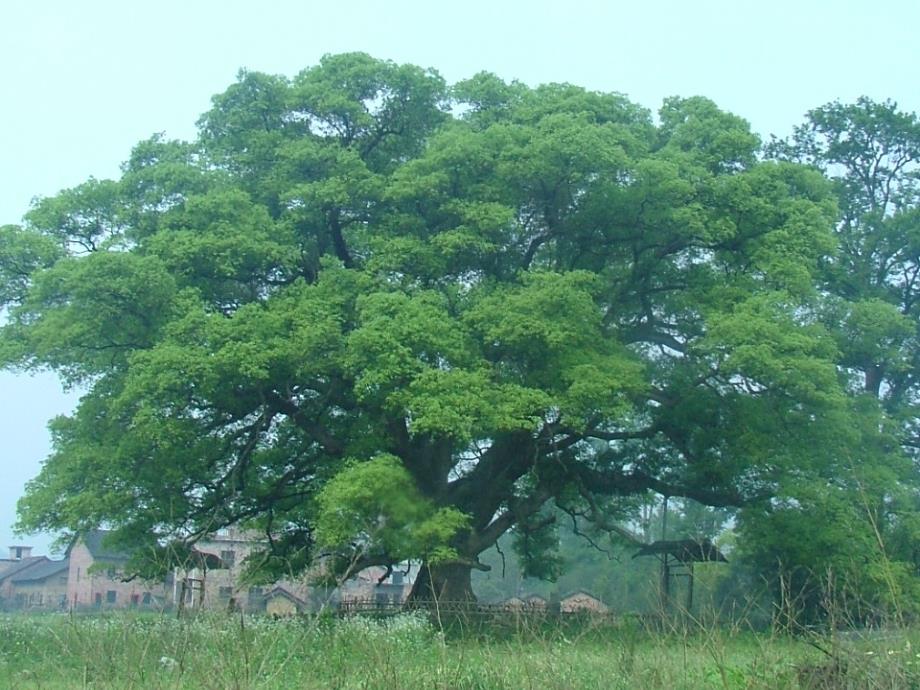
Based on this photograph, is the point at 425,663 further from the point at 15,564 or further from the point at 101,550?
the point at 15,564

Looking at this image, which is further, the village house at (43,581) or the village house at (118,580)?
the village house at (43,581)

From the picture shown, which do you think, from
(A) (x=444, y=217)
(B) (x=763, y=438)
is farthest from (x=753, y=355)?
(A) (x=444, y=217)

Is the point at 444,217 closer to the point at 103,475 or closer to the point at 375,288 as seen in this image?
the point at 375,288

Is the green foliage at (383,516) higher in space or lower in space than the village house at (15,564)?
higher

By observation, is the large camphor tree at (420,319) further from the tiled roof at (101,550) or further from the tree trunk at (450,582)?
the tiled roof at (101,550)

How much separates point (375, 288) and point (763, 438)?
23.2 feet

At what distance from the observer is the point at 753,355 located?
60.5 feet

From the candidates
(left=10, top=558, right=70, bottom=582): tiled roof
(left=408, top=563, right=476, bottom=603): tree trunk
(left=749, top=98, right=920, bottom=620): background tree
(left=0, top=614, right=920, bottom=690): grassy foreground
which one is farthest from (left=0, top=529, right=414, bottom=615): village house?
(left=749, top=98, right=920, bottom=620): background tree

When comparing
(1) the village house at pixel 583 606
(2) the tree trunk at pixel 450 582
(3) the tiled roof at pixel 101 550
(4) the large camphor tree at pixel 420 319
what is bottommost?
(1) the village house at pixel 583 606

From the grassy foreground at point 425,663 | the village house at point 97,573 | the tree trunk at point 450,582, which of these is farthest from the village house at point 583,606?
the village house at point 97,573

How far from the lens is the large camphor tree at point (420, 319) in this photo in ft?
60.8

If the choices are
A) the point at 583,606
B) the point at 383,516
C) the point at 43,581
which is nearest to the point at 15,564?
the point at 43,581

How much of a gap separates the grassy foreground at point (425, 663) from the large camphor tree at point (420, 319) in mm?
9172

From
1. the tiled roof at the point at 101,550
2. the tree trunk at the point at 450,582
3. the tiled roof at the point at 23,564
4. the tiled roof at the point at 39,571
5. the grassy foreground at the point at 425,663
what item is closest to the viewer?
the grassy foreground at the point at 425,663
